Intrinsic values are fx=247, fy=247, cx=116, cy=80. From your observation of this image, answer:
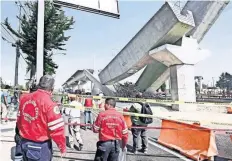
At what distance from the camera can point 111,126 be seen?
4.14 meters

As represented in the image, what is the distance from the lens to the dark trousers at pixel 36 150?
117 inches

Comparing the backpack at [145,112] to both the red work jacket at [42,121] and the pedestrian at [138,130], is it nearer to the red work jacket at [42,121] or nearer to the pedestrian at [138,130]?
the pedestrian at [138,130]

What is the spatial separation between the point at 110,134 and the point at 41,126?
1.44 meters

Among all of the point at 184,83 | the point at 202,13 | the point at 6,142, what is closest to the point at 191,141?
the point at 6,142

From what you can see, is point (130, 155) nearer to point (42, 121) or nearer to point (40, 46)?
point (40, 46)

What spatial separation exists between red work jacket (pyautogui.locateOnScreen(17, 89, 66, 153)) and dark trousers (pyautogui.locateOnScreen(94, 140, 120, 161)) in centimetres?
117

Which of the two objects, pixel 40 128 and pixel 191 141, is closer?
pixel 40 128

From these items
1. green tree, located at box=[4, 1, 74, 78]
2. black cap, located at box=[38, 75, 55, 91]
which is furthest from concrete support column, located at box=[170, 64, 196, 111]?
black cap, located at box=[38, 75, 55, 91]

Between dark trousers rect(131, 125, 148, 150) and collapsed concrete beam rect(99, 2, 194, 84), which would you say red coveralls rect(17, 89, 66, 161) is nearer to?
dark trousers rect(131, 125, 148, 150)

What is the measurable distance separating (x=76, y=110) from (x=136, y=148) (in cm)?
217

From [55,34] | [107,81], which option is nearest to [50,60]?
[55,34]

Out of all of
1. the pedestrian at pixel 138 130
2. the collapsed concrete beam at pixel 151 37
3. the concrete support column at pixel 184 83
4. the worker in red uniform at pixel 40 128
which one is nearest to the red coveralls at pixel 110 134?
the worker in red uniform at pixel 40 128

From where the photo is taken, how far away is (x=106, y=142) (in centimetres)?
409

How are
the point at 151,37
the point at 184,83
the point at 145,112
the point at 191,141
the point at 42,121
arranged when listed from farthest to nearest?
the point at 151,37, the point at 184,83, the point at 145,112, the point at 191,141, the point at 42,121
